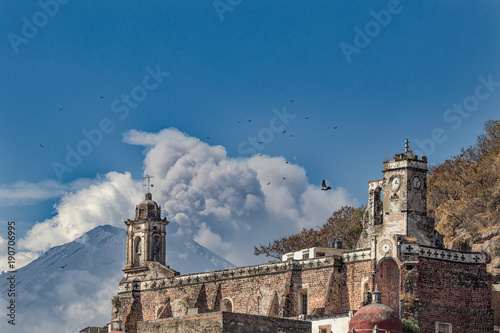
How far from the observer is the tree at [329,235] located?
97.5 meters

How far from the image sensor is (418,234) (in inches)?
2793

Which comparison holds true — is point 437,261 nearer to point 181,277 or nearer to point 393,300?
point 393,300

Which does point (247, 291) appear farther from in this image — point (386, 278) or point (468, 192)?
point (468, 192)

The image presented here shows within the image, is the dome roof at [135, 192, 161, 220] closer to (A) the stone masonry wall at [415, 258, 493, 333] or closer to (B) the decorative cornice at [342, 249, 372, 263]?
(B) the decorative cornice at [342, 249, 372, 263]

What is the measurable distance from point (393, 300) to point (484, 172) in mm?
25140

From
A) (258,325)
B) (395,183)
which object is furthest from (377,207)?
(258,325)

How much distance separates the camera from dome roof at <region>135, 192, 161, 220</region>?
3712 inches

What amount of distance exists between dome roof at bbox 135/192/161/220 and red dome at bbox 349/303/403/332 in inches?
1450

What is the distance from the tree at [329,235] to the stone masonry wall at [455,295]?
88.8 ft

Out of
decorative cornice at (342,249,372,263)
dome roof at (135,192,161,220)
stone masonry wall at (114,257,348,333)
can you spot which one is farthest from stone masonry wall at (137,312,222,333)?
dome roof at (135,192,161,220)

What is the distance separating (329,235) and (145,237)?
59.8ft

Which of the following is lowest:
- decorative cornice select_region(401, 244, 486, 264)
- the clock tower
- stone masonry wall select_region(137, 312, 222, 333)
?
stone masonry wall select_region(137, 312, 222, 333)

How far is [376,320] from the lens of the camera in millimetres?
59625

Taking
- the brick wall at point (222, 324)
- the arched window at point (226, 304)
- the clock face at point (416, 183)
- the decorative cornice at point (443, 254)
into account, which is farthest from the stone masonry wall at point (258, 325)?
the arched window at point (226, 304)
